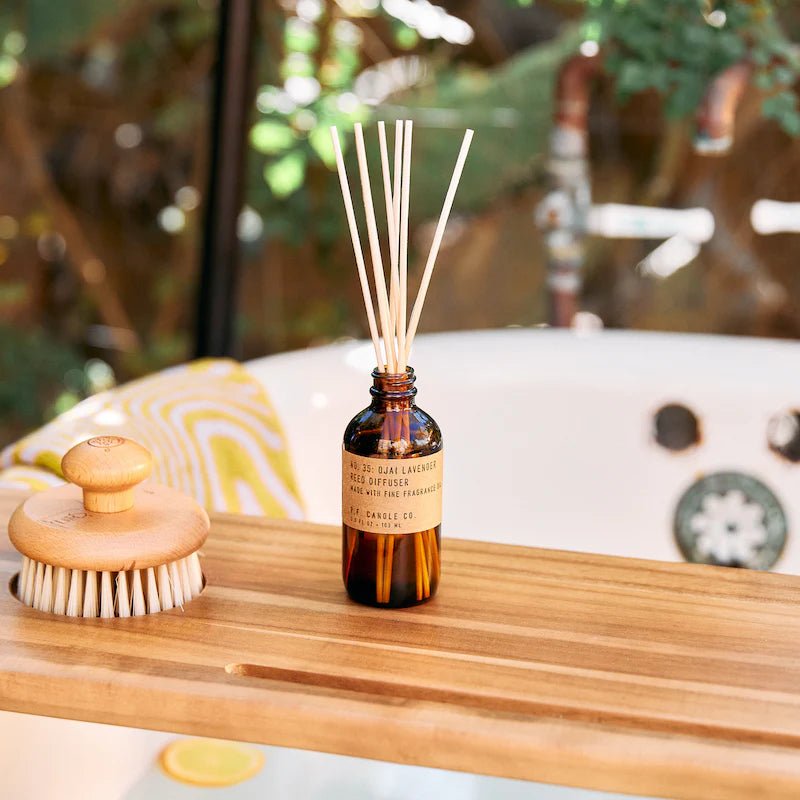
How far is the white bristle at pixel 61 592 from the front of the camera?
27.0 inches

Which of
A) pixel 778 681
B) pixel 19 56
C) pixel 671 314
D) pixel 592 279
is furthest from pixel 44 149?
pixel 778 681

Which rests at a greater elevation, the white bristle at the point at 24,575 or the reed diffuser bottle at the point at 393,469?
the reed diffuser bottle at the point at 393,469

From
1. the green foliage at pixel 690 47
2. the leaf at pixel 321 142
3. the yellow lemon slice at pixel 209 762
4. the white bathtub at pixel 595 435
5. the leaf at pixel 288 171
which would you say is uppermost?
the green foliage at pixel 690 47

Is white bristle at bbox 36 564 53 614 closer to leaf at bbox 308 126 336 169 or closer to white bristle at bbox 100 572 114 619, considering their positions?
white bristle at bbox 100 572 114 619

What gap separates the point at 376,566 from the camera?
71cm

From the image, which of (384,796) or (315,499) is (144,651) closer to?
(384,796)

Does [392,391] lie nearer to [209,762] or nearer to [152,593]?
[152,593]

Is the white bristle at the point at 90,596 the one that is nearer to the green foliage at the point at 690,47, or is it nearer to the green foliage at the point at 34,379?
the green foliage at the point at 690,47

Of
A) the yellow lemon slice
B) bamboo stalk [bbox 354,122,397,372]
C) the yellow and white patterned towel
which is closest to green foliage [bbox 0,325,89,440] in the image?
the yellow and white patterned towel

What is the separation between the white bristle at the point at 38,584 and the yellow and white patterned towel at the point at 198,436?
27 cm

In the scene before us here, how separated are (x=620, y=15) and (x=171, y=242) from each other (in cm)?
126

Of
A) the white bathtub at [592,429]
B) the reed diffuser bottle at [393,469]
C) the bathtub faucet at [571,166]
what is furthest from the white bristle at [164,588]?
the bathtub faucet at [571,166]

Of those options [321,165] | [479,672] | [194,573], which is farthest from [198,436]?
[321,165]

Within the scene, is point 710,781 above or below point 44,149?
below
